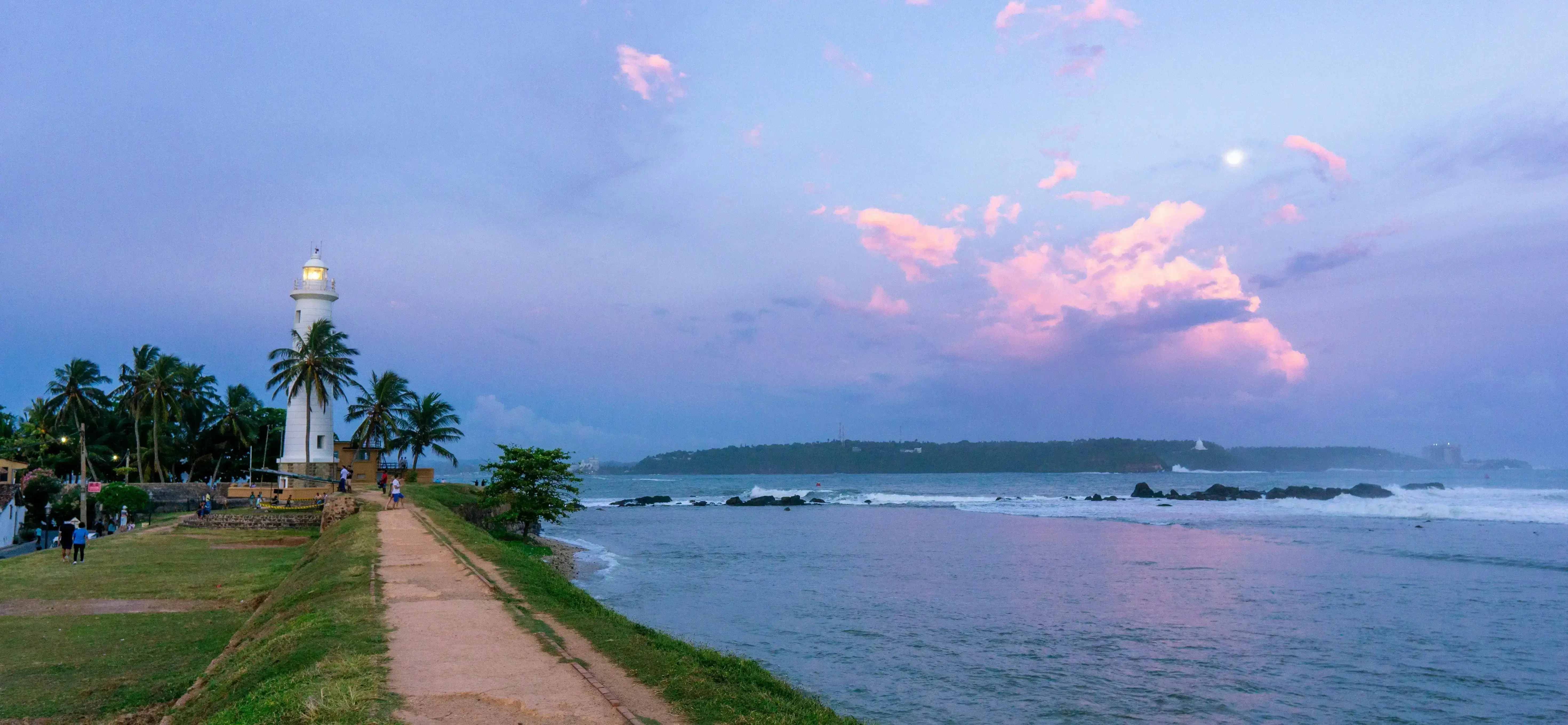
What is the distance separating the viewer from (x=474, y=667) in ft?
28.5

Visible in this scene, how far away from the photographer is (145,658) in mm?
12164

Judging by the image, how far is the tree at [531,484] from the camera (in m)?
30.8

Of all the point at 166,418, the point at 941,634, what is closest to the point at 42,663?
Result: the point at 941,634

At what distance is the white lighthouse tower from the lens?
39.3m

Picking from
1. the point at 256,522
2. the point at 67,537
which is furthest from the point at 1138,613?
the point at 256,522

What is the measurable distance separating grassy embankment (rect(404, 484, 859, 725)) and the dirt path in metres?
0.51

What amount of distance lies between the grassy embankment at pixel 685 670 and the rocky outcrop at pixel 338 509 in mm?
14660

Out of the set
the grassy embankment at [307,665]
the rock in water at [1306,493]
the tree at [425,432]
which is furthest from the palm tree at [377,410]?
the rock in water at [1306,493]

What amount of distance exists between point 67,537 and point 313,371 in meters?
17.6

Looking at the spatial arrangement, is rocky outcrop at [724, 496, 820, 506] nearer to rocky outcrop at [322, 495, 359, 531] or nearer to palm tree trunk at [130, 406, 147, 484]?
palm tree trunk at [130, 406, 147, 484]

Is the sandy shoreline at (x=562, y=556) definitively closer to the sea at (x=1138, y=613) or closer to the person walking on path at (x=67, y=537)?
the sea at (x=1138, y=613)

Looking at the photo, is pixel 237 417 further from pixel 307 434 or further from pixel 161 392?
pixel 307 434

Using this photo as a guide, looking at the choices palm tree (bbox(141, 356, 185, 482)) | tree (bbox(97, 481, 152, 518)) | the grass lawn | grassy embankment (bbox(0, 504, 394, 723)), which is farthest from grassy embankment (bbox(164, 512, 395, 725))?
palm tree (bbox(141, 356, 185, 482))

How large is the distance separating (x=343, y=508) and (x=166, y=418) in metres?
27.2
